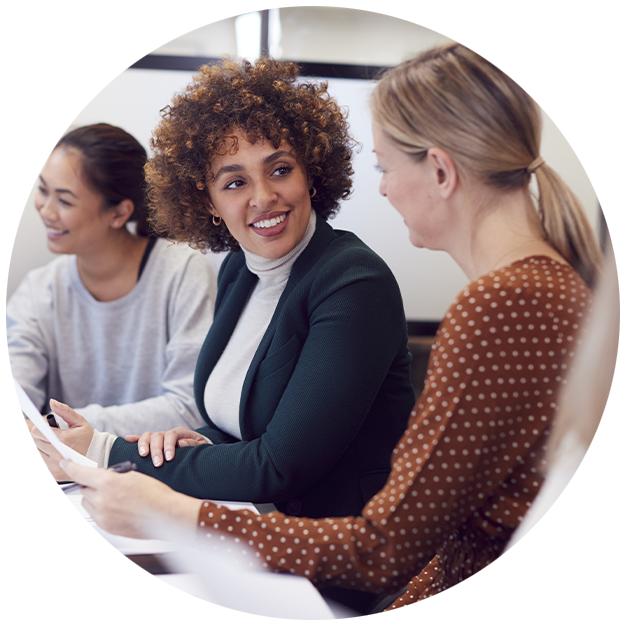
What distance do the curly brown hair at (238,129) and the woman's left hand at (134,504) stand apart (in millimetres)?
730

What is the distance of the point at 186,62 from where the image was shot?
2.31 meters

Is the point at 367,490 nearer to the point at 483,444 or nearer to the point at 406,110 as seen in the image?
the point at 483,444

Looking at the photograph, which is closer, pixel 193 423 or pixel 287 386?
pixel 287 386

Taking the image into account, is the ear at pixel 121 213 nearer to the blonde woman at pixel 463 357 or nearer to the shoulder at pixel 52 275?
the shoulder at pixel 52 275

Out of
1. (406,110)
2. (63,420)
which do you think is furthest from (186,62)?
(406,110)

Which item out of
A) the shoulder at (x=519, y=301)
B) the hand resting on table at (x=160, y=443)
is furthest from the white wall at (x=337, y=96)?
the shoulder at (x=519, y=301)

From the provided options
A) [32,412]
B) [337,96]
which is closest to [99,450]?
[32,412]

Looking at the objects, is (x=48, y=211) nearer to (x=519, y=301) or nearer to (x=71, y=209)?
(x=71, y=209)

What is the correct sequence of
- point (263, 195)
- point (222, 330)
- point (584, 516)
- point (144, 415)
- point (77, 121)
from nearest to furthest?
point (584, 516), point (263, 195), point (222, 330), point (144, 415), point (77, 121)

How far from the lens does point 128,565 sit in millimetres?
766

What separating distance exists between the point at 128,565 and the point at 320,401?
1.24ft

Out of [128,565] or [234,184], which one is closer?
[128,565]

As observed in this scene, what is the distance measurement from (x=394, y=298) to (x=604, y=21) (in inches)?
85.4

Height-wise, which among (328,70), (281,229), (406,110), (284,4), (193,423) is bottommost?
(193,423)
